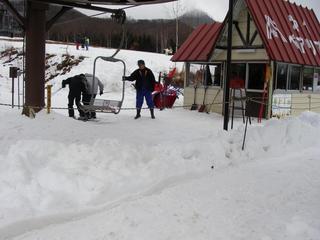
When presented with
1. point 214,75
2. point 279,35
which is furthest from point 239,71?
point 279,35

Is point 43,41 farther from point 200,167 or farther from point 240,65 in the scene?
point 240,65

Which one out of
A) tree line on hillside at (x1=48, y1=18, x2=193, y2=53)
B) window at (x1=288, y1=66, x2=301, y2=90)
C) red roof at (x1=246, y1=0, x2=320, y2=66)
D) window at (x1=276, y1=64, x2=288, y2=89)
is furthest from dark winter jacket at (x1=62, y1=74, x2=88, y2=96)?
tree line on hillside at (x1=48, y1=18, x2=193, y2=53)

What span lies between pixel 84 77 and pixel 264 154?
6.07 metres

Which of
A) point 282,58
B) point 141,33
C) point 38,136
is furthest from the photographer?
point 141,33

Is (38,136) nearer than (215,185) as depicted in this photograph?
No

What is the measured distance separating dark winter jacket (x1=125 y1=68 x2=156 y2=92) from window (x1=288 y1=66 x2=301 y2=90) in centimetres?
632

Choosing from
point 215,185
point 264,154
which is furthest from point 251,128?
point 215,185

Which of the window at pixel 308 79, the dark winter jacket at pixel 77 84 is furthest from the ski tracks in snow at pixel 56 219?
the window at pixel 308 79

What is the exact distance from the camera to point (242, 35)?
673 inches

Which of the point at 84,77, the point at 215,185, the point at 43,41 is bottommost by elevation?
the point at 215,185

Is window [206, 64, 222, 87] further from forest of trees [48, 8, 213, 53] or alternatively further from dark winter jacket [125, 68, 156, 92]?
forest of trees [48, 8, 213, 53]

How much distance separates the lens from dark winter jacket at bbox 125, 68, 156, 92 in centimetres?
1410

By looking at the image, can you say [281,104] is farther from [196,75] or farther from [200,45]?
[200,45]

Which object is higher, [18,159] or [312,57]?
[312,57]
